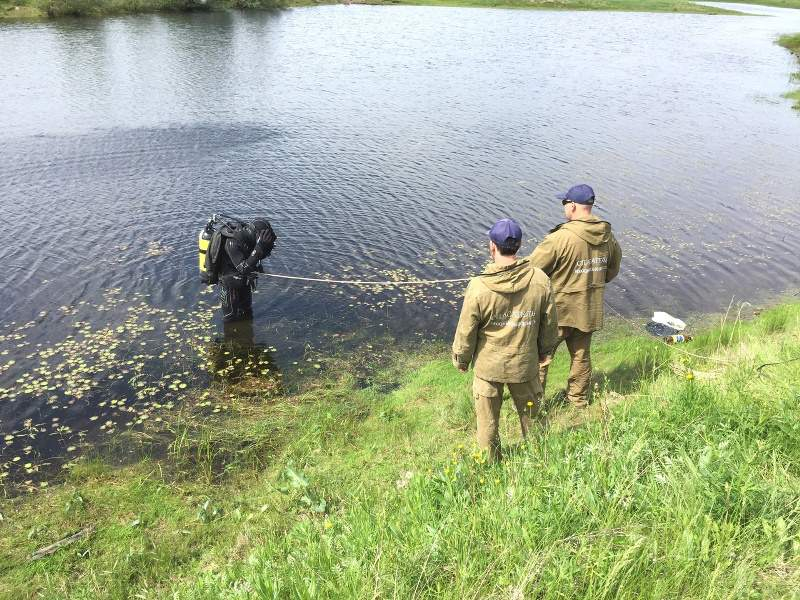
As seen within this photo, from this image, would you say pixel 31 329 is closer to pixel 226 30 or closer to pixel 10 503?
pixel 10 503

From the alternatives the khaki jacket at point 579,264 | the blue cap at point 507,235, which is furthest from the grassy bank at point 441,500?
the blue cap at point 507,235

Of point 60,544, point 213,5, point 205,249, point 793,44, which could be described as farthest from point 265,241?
point 793,44

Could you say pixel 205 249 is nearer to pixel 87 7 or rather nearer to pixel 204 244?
pixel 204 244

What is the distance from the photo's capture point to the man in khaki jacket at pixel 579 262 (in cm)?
768

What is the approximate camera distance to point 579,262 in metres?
7.75

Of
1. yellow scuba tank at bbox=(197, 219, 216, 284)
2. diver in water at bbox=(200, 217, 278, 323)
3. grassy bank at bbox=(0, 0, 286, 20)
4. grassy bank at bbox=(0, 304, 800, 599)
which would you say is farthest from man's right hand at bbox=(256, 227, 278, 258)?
grassy bank at bbox=(0, 0, 286, 20)

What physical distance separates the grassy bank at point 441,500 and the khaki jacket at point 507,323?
3.02 feet

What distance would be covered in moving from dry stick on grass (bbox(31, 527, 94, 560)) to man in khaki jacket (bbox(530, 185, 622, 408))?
6143 mm

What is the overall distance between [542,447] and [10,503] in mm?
6912

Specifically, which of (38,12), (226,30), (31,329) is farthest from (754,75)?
(38,12)

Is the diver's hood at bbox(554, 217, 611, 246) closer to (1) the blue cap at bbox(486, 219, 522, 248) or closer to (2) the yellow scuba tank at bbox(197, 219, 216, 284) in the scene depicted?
(1) the blue cap at bbox(486, 219, 522, 248)

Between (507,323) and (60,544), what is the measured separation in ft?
19.0

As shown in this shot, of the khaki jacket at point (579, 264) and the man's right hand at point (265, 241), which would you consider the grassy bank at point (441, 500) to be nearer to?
the khaki jacket at point (579, 264)

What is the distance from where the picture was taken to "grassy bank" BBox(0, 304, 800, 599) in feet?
13.7
